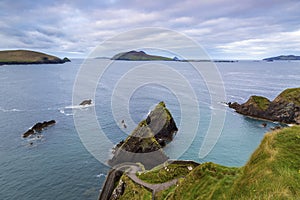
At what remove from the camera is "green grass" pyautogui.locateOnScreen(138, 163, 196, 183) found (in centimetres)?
2908

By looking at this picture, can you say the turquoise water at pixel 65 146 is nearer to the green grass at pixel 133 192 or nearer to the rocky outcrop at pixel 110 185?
the rocky outcrop at pixel 110 185

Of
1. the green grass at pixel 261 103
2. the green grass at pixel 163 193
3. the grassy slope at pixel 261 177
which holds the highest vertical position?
the grassy slope at pixel 261 177

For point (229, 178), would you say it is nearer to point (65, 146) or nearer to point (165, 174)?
point (165, 174)

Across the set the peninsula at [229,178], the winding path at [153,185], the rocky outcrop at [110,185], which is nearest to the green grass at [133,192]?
the peninsula at [229,178]

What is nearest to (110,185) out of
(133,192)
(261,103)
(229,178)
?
(133,192)

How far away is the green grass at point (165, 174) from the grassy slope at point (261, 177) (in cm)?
920

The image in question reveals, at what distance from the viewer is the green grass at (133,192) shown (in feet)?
87.0

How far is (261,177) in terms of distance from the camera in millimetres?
13383

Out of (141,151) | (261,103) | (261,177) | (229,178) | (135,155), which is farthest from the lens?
(261,103)

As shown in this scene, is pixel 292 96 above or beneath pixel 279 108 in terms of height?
above

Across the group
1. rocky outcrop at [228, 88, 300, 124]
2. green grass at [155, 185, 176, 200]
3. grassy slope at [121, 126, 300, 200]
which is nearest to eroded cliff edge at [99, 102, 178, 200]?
green grass at [155, 185, 176, 200]

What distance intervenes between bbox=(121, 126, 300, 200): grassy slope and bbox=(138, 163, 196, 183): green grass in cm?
920

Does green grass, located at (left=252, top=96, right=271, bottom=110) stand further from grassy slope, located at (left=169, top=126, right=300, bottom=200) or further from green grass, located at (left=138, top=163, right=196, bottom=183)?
grassy slope, located at (left=169, top=126, right=300, bottom=200)

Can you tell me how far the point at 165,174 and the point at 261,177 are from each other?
58.0 ft
